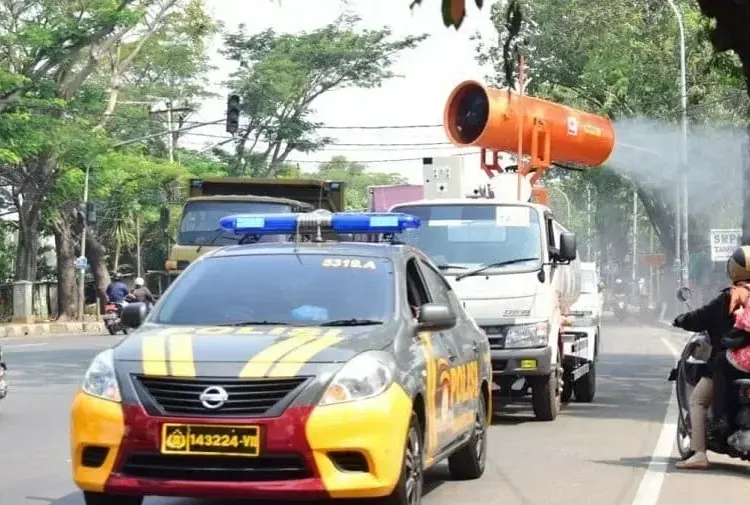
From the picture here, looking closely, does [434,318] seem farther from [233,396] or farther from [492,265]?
[492,265]

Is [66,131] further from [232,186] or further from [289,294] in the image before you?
[289,294]

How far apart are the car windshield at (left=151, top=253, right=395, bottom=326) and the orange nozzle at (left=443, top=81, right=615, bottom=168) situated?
324 inches

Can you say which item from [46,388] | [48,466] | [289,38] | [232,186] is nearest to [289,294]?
[48,466]

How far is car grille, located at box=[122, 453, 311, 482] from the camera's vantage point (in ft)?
23.1

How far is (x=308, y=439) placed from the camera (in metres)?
6.98

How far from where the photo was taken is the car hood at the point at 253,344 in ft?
23.8

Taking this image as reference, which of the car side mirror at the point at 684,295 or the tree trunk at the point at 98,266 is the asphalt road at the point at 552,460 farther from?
the tree trunk at the point at 98,266

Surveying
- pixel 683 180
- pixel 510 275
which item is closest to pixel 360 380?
pixel 510 275

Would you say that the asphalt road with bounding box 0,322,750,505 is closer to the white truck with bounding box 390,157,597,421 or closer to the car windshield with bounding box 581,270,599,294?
the white truck with bounding box 390,157,597,421

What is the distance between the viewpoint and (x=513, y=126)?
16906 mm

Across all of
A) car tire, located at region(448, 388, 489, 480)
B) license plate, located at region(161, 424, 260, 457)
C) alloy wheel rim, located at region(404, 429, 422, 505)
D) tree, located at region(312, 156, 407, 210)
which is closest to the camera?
license plate, located at region(161, 424, 260, 457)

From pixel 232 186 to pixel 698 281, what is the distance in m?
45.7

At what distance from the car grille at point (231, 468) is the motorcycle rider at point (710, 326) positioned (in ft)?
13.3

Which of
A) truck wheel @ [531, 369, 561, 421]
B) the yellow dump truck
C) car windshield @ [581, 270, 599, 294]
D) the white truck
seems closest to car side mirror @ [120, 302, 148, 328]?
the white truck
